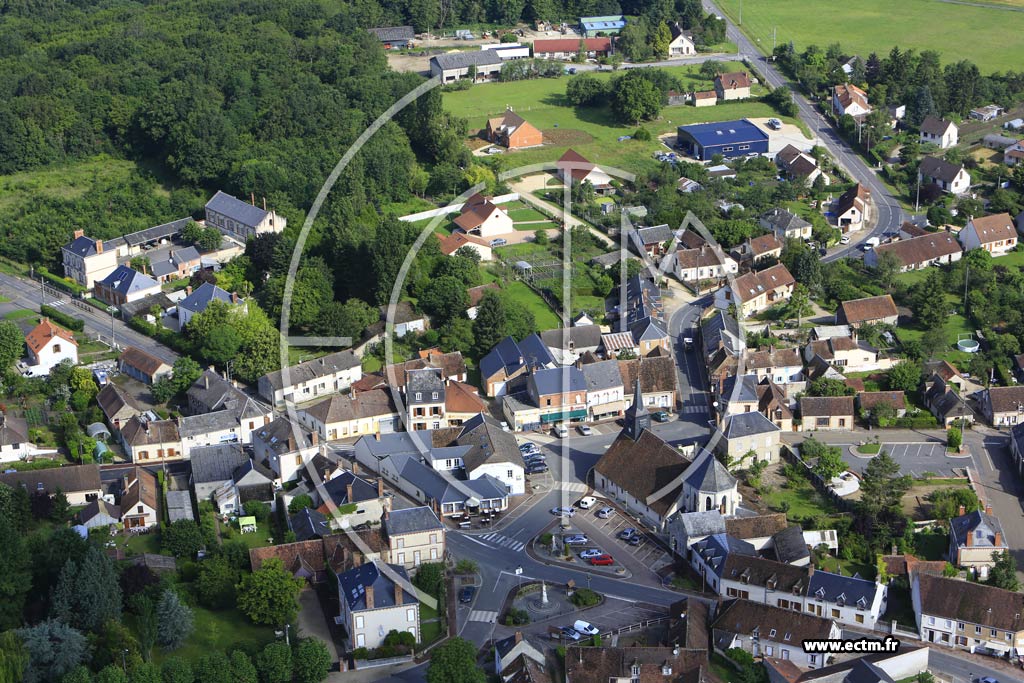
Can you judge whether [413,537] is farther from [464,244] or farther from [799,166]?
[799,166]

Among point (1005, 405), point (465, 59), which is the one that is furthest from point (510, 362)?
point (465, 59)

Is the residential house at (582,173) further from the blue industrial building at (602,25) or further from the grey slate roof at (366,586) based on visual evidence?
the grey slate roof at (366,586)

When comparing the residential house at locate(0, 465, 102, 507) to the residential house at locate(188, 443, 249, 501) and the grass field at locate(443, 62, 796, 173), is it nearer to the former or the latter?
the residential house at locate(188, 443, 249, 501)

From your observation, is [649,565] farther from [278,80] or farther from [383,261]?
[278,80]

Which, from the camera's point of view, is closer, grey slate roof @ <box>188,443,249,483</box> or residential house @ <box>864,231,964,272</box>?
grey slate roof @ <box>188,443,249,483</box>

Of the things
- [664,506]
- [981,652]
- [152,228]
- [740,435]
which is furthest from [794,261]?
[152,228]

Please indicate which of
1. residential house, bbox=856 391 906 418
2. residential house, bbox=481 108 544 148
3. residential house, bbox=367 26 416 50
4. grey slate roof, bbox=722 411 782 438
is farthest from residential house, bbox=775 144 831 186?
residential house, bbox=367 26 416 50
